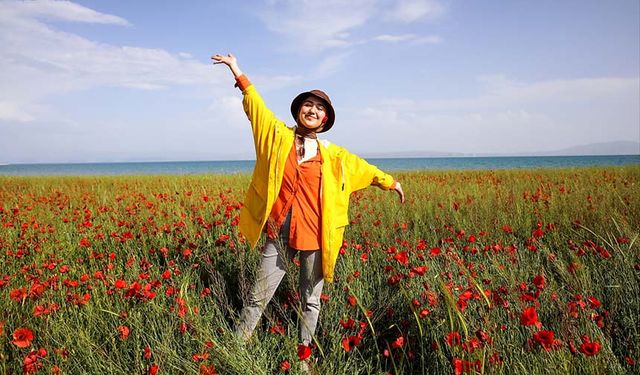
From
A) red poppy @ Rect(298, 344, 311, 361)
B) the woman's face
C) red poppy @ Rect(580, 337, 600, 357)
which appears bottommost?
red poppy @ Rect(298, 344, 311, 361)

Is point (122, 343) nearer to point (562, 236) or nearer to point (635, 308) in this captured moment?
point (635, 308)

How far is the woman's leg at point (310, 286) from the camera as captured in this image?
232cm

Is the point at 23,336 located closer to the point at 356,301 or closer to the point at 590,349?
the point at 356,301

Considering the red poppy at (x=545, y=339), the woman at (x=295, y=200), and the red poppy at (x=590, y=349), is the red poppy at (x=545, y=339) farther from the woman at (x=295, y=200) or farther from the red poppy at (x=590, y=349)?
the woman at (x=295, y=200)

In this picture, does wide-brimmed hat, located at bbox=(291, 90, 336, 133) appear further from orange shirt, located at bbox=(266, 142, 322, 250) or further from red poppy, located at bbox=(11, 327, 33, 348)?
red poppy, located at bbox=(11, 327, 33, 348)

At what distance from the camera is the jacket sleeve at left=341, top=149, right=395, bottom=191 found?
2.55 m

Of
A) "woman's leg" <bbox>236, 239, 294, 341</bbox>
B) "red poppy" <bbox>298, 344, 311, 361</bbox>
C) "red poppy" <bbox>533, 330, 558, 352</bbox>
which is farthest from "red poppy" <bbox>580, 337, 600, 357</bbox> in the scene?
"woman's leg" <bbox>236, 239, 294, 341</bbox>

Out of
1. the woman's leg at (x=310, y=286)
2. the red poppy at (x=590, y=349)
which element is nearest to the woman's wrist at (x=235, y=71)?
the woman's leg at (x=310, y=286)

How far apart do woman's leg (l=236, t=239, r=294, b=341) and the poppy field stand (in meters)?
0.11

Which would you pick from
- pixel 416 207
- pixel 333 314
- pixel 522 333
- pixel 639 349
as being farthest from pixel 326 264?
pixel 416 207

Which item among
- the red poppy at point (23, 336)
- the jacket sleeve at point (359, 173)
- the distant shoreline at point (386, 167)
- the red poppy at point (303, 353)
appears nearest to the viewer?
the red poppy at point (303, 353)

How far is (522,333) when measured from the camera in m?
2.24

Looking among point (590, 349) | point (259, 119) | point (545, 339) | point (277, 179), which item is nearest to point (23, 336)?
point (277, 179)

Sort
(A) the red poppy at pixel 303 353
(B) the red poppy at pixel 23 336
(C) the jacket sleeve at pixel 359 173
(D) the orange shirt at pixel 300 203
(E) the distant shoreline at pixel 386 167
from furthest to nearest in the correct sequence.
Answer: (E) the distant shoreline at pixel 386 167 < (C) the jacket sleeve at pixel 359 173 < (D) the orange shirt at pixel 300 203 < (B) the red poppy at pixel 23 336 < (A) the red poppy at pixel 303 353
